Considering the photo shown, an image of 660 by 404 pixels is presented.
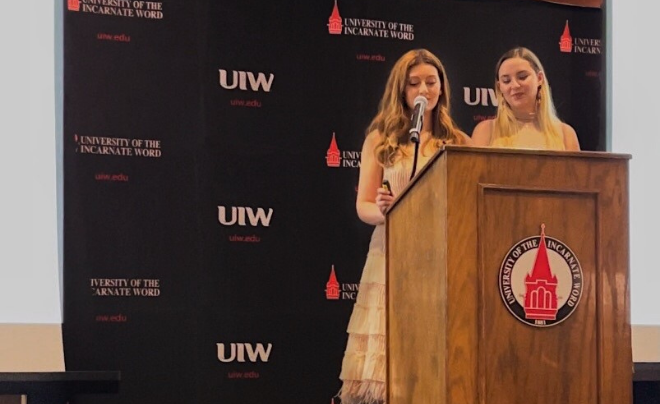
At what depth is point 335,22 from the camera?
15.8 ft

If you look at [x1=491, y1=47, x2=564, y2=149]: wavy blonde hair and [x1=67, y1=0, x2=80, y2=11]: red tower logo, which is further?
[x1=67, y1=0, x2=80, y2=11]: red tower logo

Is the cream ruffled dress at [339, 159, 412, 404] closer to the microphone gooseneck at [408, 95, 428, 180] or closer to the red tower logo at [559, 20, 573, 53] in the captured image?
the microphone gooseneck at [408, 95, 428, 180]

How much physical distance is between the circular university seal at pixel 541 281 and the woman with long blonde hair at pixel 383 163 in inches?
67.3

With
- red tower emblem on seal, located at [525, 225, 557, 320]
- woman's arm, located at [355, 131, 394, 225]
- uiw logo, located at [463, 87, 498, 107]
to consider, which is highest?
uiw logo, located at [463, 87, 498, 107]

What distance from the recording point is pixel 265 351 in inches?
178

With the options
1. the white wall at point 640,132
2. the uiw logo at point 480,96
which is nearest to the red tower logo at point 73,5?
the uiw logo at point 480,96

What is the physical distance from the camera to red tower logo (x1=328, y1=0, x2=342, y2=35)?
480 cm

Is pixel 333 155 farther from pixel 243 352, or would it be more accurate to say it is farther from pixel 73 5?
pixel 73 5

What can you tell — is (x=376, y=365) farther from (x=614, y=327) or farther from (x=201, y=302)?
(x=614, y=327)

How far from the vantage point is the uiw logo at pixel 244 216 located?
4527 mm

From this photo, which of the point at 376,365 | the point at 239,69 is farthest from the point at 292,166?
the point at 376,365

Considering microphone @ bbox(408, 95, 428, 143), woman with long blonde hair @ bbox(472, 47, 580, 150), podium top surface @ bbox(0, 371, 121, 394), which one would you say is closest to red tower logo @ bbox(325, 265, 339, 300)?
podium top surface @ bbox(0, 371, 121, 394)

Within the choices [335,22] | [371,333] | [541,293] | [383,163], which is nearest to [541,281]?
[541,293]

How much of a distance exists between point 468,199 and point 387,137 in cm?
191
